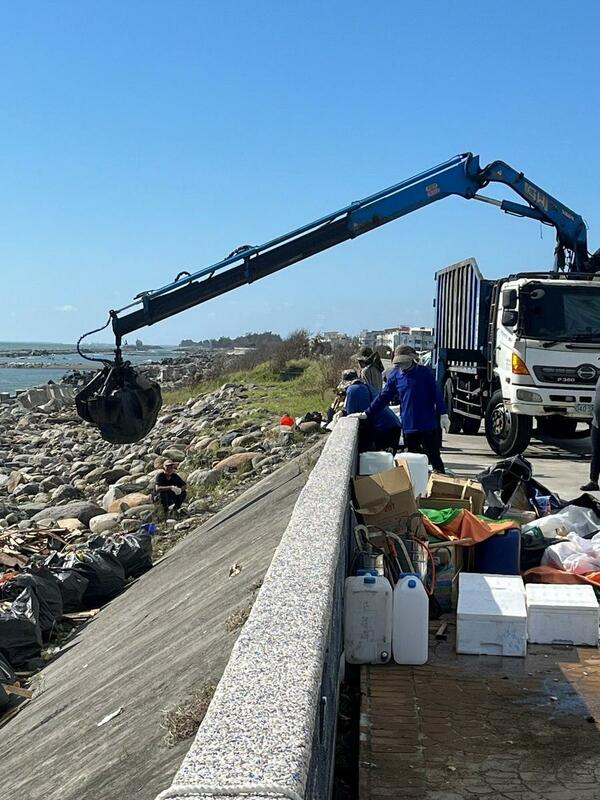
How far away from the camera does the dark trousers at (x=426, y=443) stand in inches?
422

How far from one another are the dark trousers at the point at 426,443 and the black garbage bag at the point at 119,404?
10.9 feet

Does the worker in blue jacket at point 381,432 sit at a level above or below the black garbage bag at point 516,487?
above

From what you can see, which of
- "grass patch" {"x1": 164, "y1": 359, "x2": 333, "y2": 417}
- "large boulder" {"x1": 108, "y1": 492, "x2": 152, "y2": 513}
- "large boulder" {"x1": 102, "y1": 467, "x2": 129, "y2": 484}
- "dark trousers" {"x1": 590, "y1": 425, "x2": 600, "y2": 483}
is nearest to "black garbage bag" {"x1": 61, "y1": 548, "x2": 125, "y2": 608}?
"large boulder" {"x1": 108, "y1": 492, "x2": 152, "y2": 513}

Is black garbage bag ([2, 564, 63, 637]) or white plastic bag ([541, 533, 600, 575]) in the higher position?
white plastic bag ([541, 533, 600, 575])

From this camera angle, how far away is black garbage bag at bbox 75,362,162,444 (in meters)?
11.9

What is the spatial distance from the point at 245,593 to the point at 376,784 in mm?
2641

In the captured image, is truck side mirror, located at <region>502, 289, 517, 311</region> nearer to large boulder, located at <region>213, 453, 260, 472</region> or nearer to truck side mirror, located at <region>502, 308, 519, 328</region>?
truck side mirror, located at <region>502, 308, 519, 328</region>

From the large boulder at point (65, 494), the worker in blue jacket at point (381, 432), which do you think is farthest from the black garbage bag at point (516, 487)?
the large boulder at point (65, 494)

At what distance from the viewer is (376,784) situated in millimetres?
3850

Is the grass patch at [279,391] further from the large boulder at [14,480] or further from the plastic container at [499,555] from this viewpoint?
the plastic container at [499,555]

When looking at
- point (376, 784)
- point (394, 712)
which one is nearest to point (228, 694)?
point (376, 784)

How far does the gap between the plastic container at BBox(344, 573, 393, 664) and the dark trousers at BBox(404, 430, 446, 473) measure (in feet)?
17.9

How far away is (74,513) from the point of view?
1677cm

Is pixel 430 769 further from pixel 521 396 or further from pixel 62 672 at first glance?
pixel 521 396
